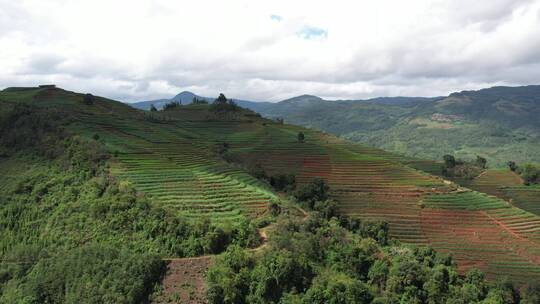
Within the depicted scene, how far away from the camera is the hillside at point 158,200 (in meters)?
42.8

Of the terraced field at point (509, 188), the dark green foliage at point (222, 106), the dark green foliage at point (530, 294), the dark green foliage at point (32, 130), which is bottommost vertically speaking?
the dark green foliage at point (530, 294)

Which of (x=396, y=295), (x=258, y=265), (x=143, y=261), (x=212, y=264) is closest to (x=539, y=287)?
(x=396, y=295)

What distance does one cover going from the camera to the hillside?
140ft

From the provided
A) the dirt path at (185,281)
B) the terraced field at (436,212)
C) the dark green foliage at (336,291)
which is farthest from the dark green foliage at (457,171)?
the dirt path at (185,281)

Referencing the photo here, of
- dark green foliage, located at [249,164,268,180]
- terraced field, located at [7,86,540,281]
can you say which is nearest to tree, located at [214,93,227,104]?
terraced field, located at [7,86,540,281]

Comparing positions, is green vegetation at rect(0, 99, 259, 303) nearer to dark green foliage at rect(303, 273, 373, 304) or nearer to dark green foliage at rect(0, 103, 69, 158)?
dark green foliage at rect(0, 103, 69, 158)

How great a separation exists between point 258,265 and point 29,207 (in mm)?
32713

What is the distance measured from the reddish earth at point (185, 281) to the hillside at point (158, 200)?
1.44m

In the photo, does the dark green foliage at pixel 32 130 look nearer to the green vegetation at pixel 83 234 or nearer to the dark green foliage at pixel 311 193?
the green vegetation at pixel 83 234

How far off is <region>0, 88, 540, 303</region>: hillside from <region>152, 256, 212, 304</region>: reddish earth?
1435 mm

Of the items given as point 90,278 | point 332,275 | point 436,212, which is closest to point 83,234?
point 90,278

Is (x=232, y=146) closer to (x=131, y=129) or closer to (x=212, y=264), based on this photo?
(x=131, y=129)

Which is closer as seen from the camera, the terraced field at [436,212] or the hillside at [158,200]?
the hillside at [158,200]

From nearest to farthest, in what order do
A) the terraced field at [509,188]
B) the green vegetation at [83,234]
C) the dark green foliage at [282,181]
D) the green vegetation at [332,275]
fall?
the green vegetation at [332,275]
the green vegetation at [83,234]
the dark green foliage at [282,181]
the terraced field at [509,188]
